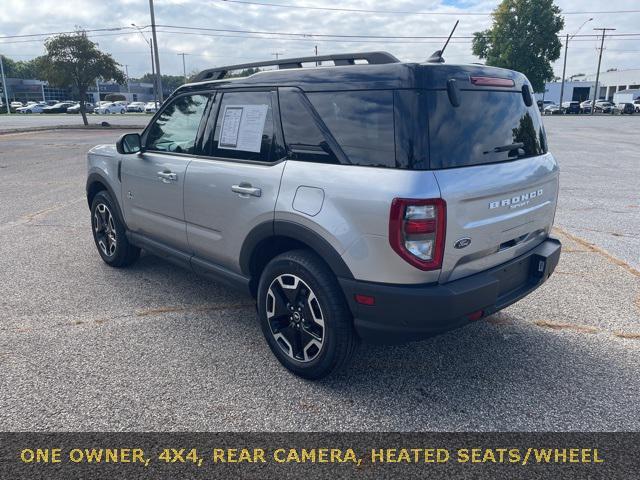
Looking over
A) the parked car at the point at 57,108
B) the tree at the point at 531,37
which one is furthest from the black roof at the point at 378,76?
the parked car at the point at 57,108

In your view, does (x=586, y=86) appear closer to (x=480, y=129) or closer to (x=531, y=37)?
(x=531, y=37)

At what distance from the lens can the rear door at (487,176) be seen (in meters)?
2.62

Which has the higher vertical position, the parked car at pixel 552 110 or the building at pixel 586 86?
the building at pixel 586 86

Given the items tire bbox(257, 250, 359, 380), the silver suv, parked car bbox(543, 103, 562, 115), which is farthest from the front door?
parked car bbox(543, 103, 562, 115)

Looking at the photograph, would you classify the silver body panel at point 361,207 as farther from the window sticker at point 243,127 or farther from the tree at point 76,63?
the tree at point 76,63

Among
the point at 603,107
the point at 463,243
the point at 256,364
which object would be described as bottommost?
the point at 256,364

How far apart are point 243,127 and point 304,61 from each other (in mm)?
610

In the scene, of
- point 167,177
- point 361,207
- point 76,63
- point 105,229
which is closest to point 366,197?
point 361,207

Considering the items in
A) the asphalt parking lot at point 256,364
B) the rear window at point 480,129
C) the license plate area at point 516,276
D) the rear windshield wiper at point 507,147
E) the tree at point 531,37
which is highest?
the tree at point 531,37

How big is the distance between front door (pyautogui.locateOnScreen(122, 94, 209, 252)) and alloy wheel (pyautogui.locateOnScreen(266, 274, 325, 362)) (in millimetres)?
1184

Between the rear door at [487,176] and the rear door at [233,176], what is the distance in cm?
105

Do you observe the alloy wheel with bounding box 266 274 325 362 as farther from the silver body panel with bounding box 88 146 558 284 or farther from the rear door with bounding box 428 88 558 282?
the rear door with bounding box 428 88 558 282

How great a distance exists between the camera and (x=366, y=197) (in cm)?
262

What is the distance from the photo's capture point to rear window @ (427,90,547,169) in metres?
2.63
